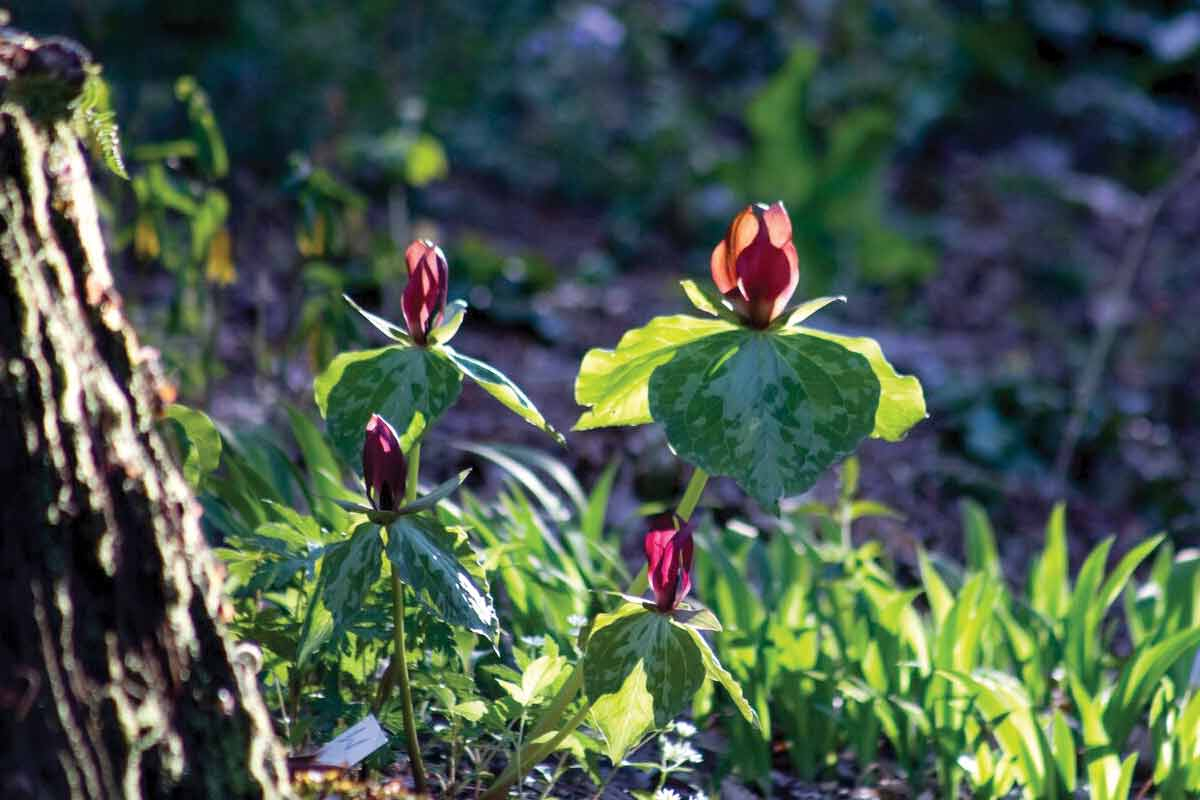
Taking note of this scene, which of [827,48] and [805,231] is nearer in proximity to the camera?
[805,231]

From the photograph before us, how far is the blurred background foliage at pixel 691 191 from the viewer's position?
3.41 m

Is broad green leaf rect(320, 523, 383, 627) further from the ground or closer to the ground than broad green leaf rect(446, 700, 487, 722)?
further from the ground

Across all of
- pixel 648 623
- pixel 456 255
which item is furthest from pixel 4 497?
pixel 456 255

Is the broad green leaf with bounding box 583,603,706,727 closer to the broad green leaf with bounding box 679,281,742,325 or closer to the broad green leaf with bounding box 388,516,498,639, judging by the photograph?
the broad green leaf with bounding box 388,516,498,639

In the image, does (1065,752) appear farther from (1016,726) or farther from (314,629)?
(314,629)

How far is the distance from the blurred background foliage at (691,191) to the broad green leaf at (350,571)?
3.70ft

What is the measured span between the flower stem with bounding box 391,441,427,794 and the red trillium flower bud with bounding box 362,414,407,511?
0.25 ft

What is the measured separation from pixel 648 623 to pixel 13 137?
72 centimetres

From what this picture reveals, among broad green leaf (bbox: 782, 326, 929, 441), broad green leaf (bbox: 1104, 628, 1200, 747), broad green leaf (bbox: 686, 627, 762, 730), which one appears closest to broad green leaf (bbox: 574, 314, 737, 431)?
broad green leaf (bbox: 782, 326, 929, 441)

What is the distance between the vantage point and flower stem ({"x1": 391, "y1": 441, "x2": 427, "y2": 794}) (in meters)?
1.42

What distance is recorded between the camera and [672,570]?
1343mm

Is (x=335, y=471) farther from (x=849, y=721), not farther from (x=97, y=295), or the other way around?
(x=97, y=295)

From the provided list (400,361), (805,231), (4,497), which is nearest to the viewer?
(4,497)

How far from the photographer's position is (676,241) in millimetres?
5582
